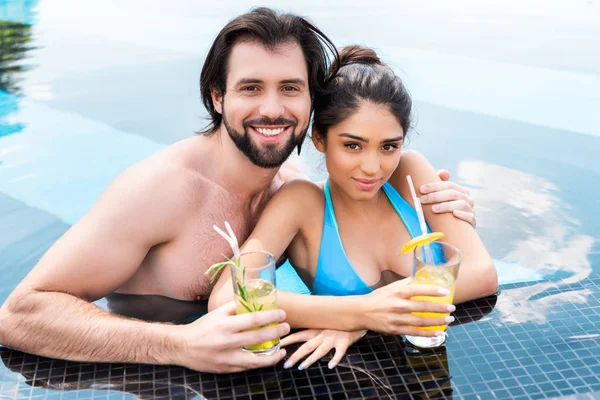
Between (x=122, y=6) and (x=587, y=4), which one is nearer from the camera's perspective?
(x=587, y=4)

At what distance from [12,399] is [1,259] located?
7.59ft

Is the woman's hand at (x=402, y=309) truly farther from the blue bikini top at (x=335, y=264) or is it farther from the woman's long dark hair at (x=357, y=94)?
the woman's long dark hair at (x=357, y=94)

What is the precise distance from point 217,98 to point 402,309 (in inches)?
57.9

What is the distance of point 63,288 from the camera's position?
8.21ft

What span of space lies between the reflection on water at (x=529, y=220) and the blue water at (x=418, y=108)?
0.05 ft

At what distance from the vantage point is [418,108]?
7.20 m

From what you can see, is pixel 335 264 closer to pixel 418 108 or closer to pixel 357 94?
pixel 357 94

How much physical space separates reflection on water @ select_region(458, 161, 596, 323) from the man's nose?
2075 mm

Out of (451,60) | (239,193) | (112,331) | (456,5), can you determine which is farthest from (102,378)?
(456,5)

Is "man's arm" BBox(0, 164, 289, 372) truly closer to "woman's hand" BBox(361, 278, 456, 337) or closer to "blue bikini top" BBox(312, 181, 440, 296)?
"woman's hand" BBox(361, 278, 456, 337)

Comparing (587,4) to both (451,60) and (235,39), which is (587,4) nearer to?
(451,60)

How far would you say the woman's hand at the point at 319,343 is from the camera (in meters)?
2.22

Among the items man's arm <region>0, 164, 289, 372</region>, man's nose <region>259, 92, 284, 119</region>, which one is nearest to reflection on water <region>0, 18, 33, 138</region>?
man's arm <region>0, 164, 289, 372</region>

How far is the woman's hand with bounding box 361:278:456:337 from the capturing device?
2.15 meters
